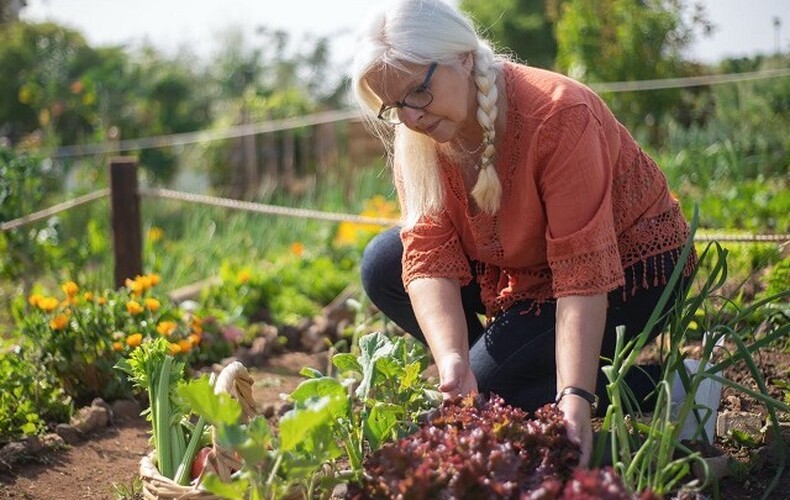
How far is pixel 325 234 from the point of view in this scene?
5.72 meters

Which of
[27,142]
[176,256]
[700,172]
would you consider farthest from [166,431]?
[27,142]

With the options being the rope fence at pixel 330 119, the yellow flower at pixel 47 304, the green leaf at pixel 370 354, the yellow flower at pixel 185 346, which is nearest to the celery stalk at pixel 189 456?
the green leaf at pixel 370 354

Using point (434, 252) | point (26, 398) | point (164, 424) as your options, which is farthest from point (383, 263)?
point (26, 398)

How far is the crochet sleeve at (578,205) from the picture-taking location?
2186 millimetres

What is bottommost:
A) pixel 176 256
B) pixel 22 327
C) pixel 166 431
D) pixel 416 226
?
pixel 176 256

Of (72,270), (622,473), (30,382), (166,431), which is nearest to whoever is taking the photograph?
(622,473)

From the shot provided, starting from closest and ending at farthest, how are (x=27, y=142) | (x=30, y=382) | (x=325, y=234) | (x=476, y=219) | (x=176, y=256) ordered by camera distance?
1. (x=476, y=219)
2. (x=30, y=382)
3. (x=176, y=256)
4. (x=325, y=234)
5. (x=27, y=142)

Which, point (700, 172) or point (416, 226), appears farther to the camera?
point (700, 172)

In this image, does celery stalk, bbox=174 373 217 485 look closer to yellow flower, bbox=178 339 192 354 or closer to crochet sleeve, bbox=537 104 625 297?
crochet sleeve, bbox=537 104 625 297

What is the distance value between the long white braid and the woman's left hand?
1.88 feet

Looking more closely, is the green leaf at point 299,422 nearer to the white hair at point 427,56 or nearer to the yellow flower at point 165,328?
the white hair at point 427,56

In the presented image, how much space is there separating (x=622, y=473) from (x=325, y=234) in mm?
3977

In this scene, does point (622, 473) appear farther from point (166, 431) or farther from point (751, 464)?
point (166, 431)

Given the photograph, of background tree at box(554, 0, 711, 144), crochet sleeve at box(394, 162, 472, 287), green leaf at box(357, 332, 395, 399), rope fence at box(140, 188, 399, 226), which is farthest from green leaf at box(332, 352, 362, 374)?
background tree at box(554, 0, 711, 144)
